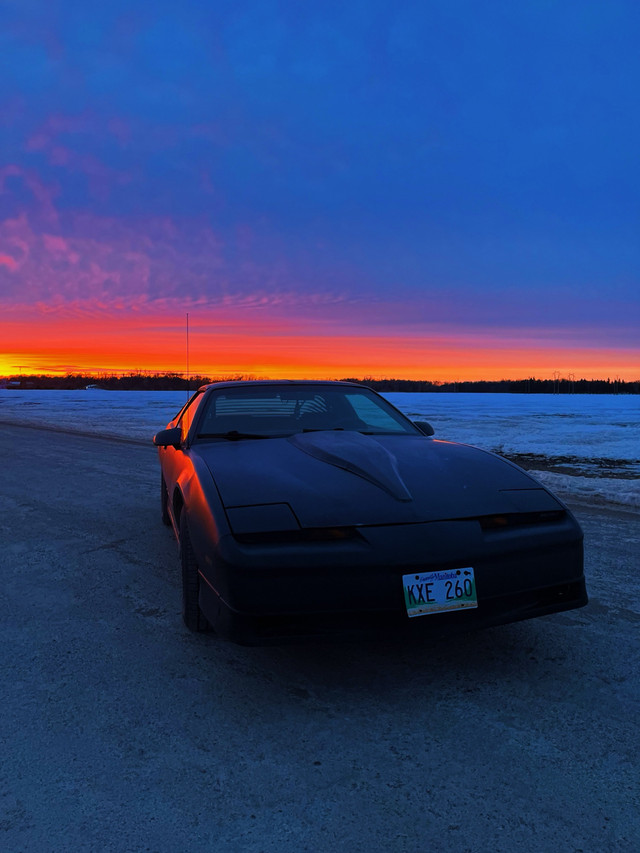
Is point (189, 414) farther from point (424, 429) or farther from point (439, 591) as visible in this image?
point (439, 591)

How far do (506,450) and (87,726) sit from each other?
9891 millimetres

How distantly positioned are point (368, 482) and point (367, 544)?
0.48 metres

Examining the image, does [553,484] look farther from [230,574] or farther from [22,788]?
[22,788]

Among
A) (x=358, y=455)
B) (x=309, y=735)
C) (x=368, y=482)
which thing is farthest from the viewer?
(x=358, y=455)

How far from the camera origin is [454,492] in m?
2.84

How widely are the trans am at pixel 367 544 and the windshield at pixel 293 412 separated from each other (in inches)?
28.6

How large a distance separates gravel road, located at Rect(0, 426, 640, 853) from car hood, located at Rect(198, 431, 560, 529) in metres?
0.79

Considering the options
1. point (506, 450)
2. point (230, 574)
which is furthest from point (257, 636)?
point (506, 450)

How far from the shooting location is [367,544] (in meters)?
2.50

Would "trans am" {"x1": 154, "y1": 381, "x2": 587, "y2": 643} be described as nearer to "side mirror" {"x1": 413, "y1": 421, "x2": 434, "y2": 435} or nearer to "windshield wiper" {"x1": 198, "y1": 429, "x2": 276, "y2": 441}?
"windshield wiper" {"x1": 198, "y1": 429, "x2": 276, "y2": 441}

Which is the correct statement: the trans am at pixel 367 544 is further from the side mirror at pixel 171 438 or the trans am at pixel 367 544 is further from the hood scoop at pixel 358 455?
the side mirror at pixel 171 438

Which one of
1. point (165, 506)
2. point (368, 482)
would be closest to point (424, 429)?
point (368, 482)

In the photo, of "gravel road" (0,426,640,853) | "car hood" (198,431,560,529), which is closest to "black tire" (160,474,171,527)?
"gravel road" (0,426,640,853)

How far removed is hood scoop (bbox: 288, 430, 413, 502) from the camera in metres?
2.86
